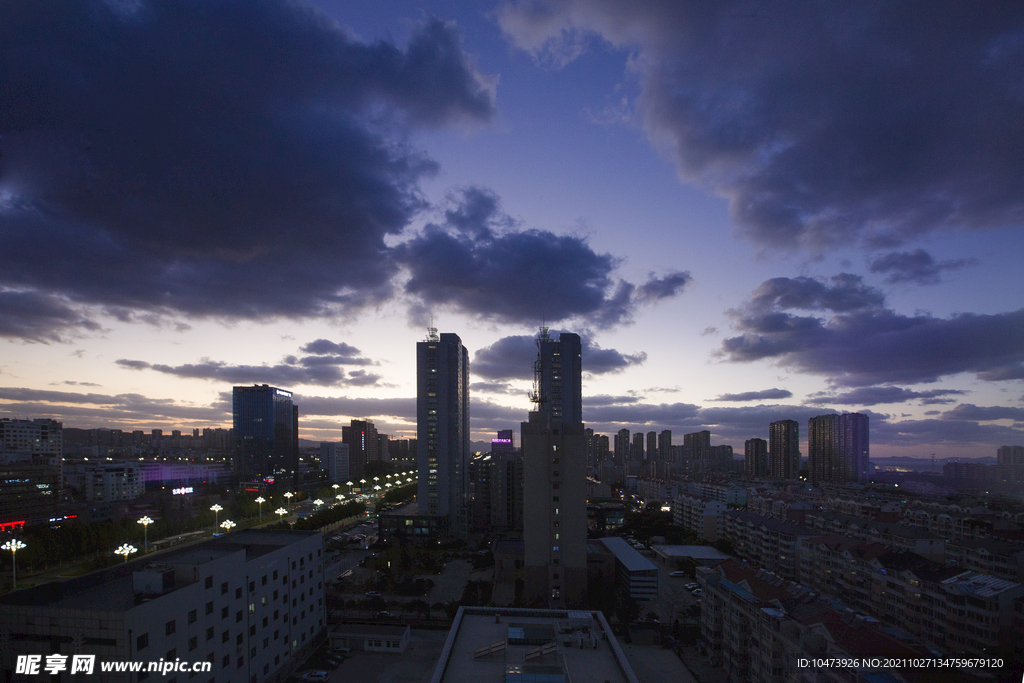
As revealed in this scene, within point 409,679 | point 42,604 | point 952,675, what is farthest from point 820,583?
point 42,604

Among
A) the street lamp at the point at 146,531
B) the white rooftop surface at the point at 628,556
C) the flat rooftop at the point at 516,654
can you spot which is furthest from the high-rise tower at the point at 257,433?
the flat rooftop at the point at 516,654

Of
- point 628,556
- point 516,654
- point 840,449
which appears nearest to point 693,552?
point 628,556

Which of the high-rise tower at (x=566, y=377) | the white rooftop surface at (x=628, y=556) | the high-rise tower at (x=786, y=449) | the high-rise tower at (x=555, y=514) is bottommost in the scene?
the high-rise tower at (x=786, y=449)

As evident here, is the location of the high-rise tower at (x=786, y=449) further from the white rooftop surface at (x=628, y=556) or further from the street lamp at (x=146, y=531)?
the street lamp at (x=146, y=531)

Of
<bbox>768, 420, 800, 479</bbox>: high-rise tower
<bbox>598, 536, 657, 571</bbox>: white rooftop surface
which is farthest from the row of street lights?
<bbox>768, 420, 800, 479</bbox>: high-rise tower

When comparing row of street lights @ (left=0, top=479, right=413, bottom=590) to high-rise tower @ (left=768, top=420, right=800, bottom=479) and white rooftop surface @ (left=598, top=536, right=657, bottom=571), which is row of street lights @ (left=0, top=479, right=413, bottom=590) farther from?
high-rise tower @ (left=768, top=420, right=800, bottom=479)

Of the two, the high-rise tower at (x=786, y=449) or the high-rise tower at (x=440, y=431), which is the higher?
the high-rise tower at (x=440, y=431)
